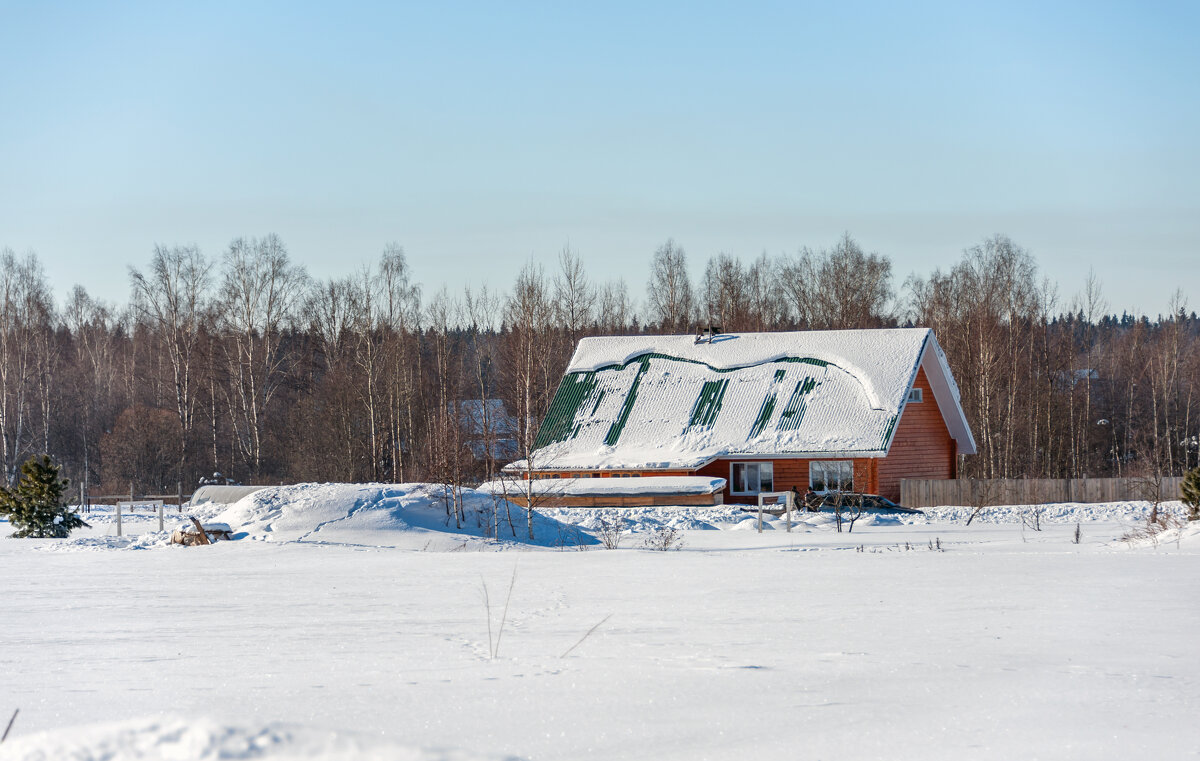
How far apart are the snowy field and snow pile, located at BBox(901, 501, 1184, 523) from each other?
39.6 ft

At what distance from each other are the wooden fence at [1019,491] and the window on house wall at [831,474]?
159cm

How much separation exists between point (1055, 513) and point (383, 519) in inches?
700

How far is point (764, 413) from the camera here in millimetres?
35031

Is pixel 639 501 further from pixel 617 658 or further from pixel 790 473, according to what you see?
pixel 617 658

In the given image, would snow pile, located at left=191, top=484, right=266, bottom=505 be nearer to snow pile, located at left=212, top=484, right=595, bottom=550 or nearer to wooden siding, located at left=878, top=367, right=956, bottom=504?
snow pile, located at left=212, top=484, right=595, bottom=550

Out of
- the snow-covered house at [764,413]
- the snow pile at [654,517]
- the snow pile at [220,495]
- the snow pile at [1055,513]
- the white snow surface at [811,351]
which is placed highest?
the white snow surface at [811,351]

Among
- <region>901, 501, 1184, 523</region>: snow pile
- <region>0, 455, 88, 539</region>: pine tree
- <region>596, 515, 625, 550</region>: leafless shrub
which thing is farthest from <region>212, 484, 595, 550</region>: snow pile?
<region>901, 501, 1184, 523</region>: snow pile

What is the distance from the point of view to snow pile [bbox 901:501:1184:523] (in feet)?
87.8

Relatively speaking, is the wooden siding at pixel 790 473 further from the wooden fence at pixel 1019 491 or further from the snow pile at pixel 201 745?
the snow pile at pixel 201 745

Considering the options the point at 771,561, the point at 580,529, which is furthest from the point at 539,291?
the point at 771,561

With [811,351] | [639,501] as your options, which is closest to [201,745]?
[639,501]

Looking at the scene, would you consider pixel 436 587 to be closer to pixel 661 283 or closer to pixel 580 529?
pixel 580 529

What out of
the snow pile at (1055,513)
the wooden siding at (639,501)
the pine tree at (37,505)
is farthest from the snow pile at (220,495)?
the snow pile at (1055,513)

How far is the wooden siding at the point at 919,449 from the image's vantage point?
34406 millimetres
